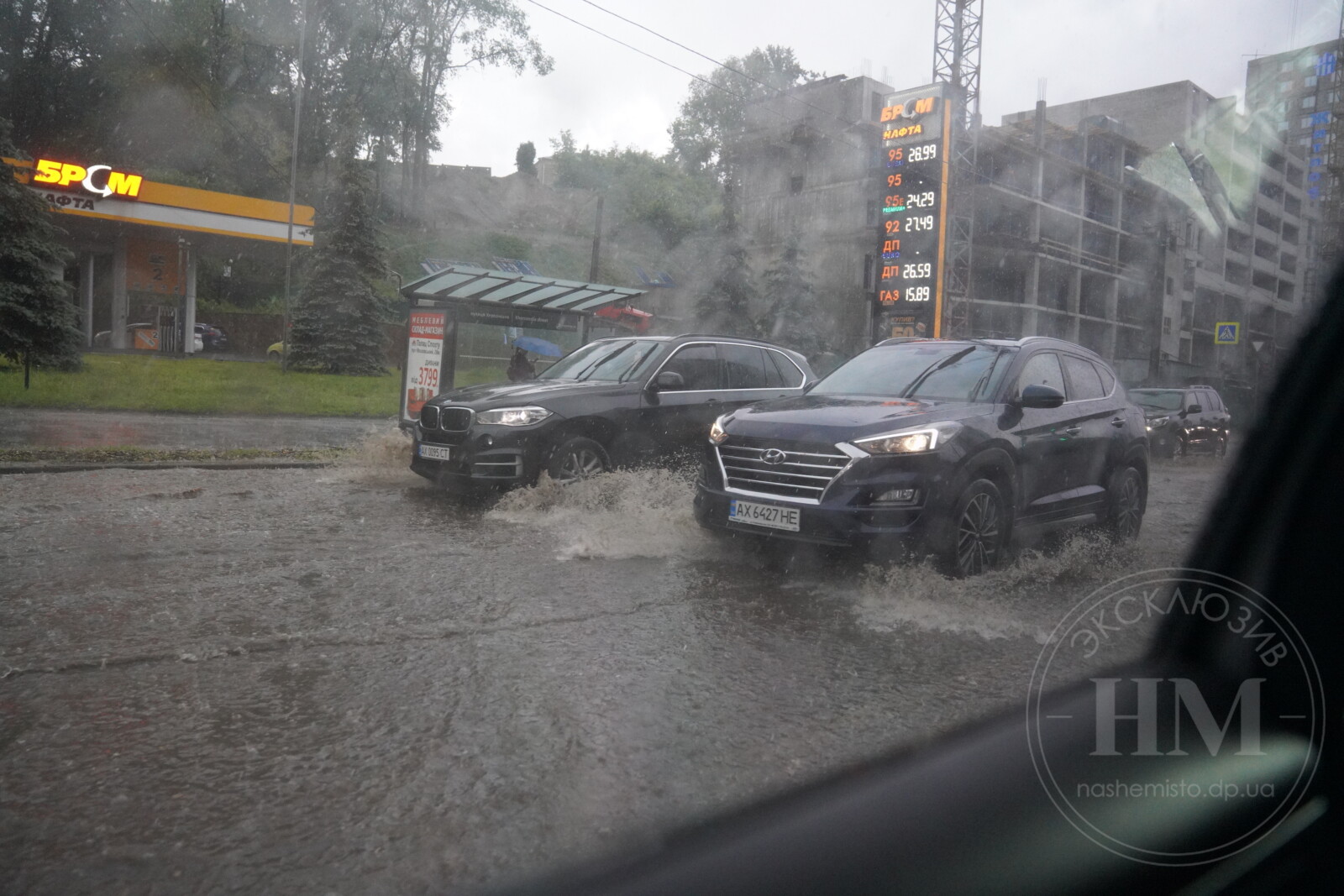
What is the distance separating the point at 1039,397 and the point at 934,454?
117 centimetres

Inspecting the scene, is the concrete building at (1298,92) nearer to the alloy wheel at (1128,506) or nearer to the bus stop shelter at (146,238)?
the alloy wheel at (1128,506)

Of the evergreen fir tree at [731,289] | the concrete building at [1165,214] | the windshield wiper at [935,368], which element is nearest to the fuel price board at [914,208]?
the concrete building at [1165,214]

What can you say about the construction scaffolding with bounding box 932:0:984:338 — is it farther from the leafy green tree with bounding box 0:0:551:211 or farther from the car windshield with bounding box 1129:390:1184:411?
the leafy green tree with bounding box 0:0:551:211

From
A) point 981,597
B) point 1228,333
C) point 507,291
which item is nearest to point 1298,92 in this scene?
point 507,291

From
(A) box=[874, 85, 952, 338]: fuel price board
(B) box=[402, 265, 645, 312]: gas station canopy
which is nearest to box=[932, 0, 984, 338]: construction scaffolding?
(A) box=[874, 85, 952, 338]: fuel price board

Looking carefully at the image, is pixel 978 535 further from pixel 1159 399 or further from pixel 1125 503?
pixel 1159 399

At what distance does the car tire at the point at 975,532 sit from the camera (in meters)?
5.39

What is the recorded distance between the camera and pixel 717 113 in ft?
219

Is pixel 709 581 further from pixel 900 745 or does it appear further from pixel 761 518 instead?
pixel 900 745

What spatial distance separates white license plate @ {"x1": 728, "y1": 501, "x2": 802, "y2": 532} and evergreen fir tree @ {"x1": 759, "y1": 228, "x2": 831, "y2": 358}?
31.6 meters

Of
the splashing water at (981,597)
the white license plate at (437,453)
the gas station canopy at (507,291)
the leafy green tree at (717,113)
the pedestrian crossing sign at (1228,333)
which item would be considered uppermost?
the leafy green tree at (717,113)

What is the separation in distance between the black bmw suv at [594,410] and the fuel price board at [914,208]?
832 inches

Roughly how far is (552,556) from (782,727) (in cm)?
308

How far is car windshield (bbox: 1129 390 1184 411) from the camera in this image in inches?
744
